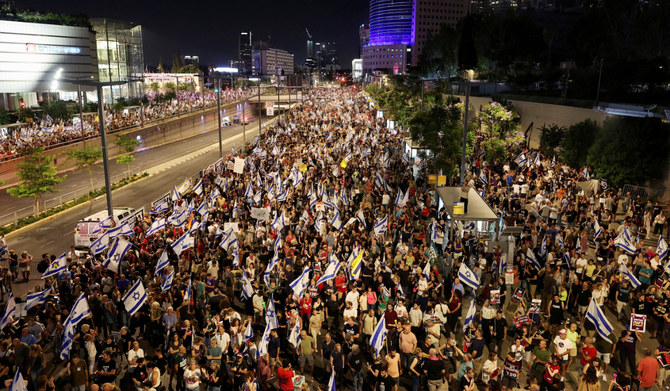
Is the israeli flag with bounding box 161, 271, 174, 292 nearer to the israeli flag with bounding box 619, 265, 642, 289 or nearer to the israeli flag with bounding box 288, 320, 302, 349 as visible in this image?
the israeli flag with bounding box 288, 320, 302, 349

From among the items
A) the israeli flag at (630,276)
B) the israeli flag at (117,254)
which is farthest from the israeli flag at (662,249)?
the israeli flag at (117,254)

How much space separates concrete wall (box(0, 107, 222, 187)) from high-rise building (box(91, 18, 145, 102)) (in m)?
25.6

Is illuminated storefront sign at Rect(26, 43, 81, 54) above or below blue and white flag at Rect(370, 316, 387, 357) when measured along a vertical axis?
above

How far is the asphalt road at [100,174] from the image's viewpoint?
1180 inches

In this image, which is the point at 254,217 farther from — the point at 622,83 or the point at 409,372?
the point at 622,83

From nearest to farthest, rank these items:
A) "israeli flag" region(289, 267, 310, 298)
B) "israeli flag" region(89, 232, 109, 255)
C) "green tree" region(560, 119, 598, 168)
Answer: "israeli flag" region(289, 267, 310, 298)
"israeli flag" region(89, 232, 109, 255)
"green tree" region(560, 119, 598, 168)

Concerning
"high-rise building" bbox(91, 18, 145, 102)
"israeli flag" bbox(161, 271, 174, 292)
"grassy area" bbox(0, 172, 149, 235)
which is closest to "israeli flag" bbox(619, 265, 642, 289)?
"israeli flag" bbox(161, 271, 174, 292)

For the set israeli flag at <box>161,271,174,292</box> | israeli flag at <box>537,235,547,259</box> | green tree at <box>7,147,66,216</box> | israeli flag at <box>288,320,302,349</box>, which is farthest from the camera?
green tree at <box>7,147,66,216</box>

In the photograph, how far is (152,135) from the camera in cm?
6247

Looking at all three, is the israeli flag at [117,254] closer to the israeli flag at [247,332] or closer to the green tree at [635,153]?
the israeli flag at [247,332]

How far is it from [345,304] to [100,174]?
33121mm

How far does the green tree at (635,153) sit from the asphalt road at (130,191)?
26.9 metres

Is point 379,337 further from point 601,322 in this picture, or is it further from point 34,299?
point 34,299

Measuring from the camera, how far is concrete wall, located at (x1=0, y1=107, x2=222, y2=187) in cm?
3803
